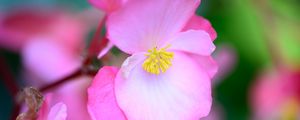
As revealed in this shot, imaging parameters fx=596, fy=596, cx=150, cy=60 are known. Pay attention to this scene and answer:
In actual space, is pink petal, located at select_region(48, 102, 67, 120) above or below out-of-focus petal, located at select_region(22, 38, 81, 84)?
above

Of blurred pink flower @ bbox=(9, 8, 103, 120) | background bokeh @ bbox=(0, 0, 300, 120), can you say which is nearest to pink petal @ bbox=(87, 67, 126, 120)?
blurred pink flower @ bbox=(9, 8, 103, 120)

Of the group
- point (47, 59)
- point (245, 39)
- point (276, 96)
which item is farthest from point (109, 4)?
point (245, 39)

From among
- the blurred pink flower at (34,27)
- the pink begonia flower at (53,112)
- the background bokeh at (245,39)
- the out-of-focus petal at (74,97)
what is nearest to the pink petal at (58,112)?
the pink begonia flower at (53,112)

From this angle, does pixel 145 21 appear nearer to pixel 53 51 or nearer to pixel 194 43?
pixel 194 43

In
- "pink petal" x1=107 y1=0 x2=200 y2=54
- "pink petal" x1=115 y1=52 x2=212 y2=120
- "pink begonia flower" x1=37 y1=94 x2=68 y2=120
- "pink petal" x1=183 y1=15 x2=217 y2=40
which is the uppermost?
"pink petal" x1=107 y1=0 x2=200 y2=54

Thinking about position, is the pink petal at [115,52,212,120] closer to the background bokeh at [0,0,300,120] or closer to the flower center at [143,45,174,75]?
the flower center at [143,45,174,75]

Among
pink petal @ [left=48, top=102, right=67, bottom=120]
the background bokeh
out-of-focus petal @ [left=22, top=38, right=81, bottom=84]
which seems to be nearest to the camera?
pink petal @ [left=48, top=102, right=67, bottom=120]

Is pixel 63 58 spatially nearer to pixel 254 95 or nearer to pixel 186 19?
pixel 254 95

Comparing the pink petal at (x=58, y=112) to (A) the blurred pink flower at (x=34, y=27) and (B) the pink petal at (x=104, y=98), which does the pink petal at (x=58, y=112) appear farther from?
A: (A) the blurred pink flower at (x=34, y=27)
